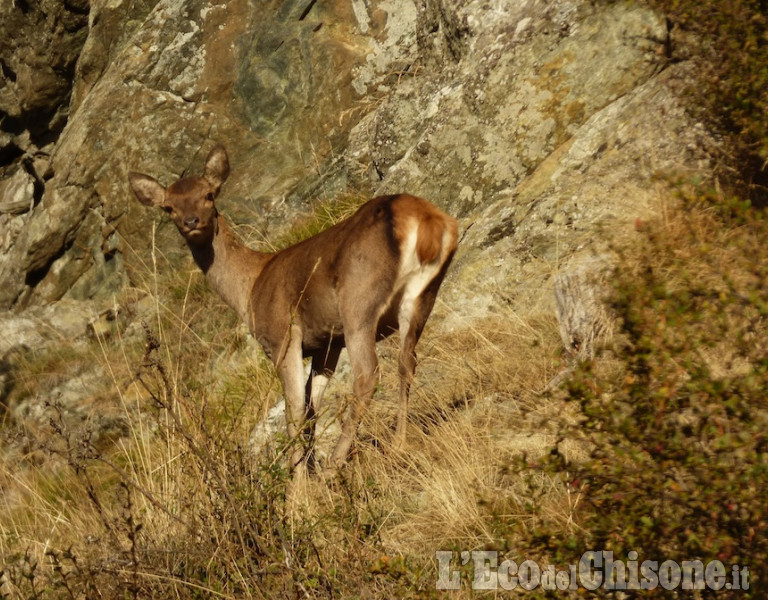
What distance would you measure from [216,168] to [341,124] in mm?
3378

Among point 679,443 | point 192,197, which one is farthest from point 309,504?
point 192,197

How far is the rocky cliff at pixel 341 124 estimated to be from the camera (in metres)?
7.23

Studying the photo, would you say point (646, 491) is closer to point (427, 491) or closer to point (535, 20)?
point (427, 491)

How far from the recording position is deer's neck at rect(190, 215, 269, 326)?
7500 millimetres

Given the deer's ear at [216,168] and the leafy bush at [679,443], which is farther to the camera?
the deer's ear at [216,168]

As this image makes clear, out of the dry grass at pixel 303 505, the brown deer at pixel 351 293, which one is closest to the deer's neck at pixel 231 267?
the brown deer at pixel 351 293

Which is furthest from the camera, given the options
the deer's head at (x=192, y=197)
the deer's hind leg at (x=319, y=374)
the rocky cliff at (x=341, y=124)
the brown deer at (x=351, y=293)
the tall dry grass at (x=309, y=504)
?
the deer's head at (x=192, y=197)

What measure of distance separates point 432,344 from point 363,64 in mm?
4675

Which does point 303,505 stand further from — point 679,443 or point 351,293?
point 679,443

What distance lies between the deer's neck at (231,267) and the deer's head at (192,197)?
0.08 meters

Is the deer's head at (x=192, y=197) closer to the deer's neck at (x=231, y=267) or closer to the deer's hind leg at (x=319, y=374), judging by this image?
the deer's neck at (x=231, y=267)

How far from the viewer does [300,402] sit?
6723 millimetres

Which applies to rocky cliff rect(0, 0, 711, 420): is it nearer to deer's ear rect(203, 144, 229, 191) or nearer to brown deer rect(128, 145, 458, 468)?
brown deer rect(128, 145, 458, 468)

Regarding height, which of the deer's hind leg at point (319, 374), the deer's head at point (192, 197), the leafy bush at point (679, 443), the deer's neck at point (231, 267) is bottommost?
the deer's hind leg at point (319, 374)
